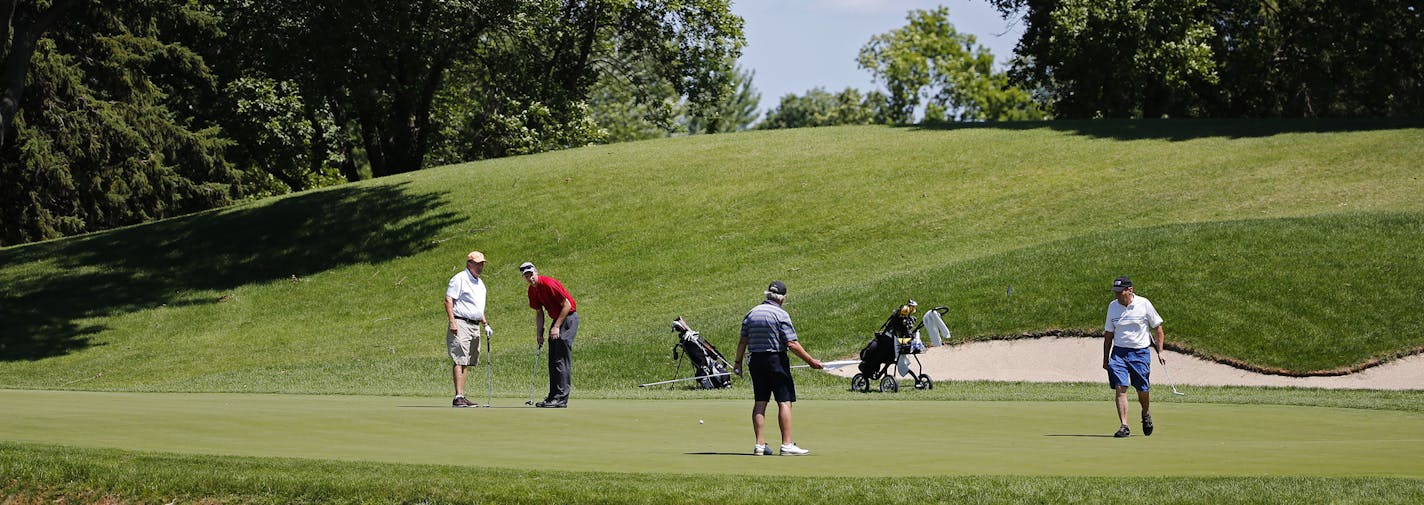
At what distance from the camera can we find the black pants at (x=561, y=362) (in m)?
17.2

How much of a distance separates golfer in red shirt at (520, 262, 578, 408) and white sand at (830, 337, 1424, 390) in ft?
32.4

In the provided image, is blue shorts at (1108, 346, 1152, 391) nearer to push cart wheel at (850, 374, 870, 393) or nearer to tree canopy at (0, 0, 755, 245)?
push cart wheel at (850, 374, 870, 393)

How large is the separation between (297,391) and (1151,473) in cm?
1699

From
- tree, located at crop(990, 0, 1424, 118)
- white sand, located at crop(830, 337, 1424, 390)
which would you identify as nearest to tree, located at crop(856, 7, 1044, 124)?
tree, located at crop(990, 0, 1424, 118)

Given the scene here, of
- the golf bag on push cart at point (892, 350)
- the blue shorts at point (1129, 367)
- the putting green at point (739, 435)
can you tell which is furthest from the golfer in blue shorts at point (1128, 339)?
the golf bag on push cart at point (892, 350)

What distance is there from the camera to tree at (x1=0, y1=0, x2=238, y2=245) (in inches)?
1739

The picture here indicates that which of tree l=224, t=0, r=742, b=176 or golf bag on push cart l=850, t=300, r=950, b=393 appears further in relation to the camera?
tree l=224, t=0, r=742, b=176

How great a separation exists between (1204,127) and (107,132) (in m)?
38.4

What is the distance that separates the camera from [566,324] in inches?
690

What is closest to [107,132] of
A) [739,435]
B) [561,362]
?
[561,362]

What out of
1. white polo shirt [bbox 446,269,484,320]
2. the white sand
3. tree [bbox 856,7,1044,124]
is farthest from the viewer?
tree [bbox 856,7,1044,124]

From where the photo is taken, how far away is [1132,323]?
49.2ft

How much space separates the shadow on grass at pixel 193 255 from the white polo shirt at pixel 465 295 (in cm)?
2124

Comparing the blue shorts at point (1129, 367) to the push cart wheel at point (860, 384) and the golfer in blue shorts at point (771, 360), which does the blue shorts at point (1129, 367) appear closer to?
the golfer in blue shorts at point (771, 360)
